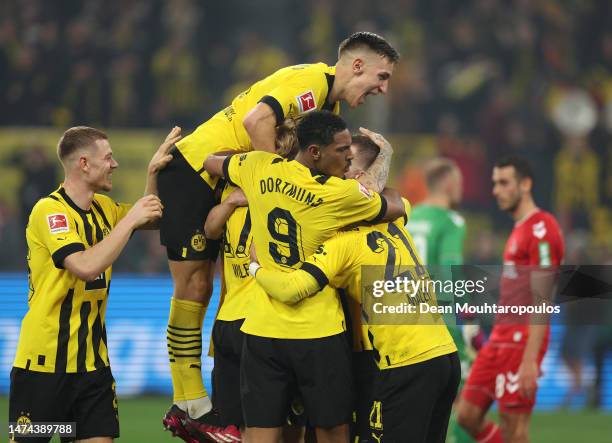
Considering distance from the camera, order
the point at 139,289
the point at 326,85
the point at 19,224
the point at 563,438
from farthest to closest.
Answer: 1. the point at 19,224
2. the point at 139,289
3. the point at 563,438
4. the point at 326,85

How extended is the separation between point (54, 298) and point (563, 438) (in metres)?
6.46

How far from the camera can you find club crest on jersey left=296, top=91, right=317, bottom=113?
5.98m

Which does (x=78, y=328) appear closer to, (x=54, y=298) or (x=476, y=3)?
(x=54, y=298)

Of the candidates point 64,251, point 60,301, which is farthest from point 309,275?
point 60,301

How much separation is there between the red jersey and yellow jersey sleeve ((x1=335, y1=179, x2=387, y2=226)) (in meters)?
3.12

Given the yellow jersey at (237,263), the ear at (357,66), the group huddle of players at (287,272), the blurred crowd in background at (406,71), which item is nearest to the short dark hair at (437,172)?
the group huddle of players at (287,272)

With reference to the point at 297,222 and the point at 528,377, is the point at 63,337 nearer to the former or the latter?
the point at 297,222

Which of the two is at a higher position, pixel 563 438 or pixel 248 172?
pixel 248 172

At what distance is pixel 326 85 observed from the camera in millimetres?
6188

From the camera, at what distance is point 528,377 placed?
8.18 metres

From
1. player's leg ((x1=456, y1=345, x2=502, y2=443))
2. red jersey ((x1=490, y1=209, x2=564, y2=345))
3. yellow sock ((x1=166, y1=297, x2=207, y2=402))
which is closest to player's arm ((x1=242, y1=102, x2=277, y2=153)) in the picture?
yellow sock ((x1=166, y1=297, x2=207, y2=402))

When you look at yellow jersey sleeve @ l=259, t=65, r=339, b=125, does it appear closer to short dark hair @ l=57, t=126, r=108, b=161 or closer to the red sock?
short dark hair @ l=57, t=126, r=108, b=161

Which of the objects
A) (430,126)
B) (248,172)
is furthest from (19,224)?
(248,172)

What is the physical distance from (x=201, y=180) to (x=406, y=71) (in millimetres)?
10340
